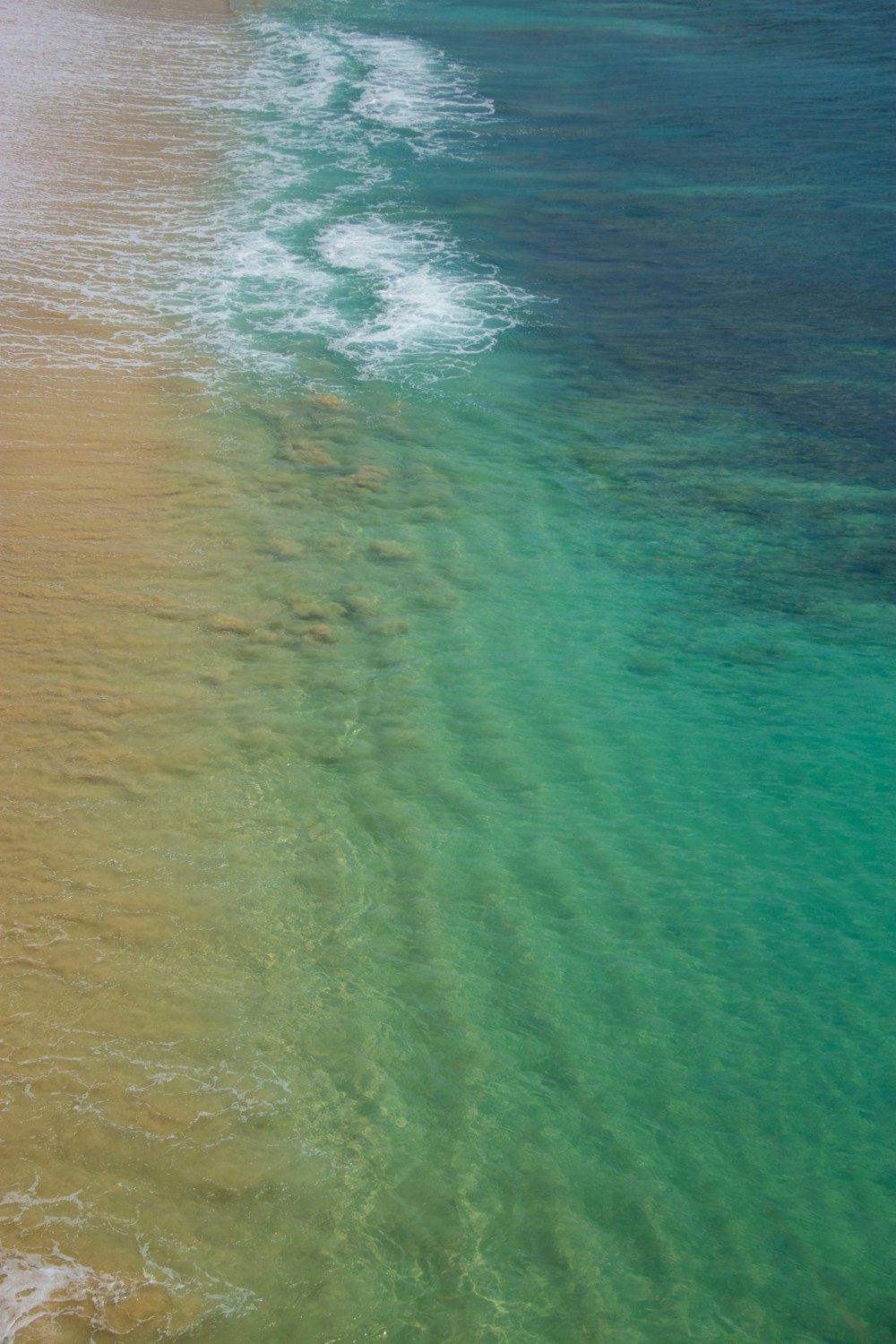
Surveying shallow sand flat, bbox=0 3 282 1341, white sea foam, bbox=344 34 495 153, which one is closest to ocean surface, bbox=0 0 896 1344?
shallow sand flat, bbox=0 3 282 1341

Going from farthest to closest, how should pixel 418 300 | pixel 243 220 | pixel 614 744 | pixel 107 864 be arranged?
1. pixel 243 220
2. pixel 418 300
3. pixel 614 744
4. pixel 107 864

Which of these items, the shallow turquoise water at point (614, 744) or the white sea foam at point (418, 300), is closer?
the shallow turquoise water at point (614, 744)

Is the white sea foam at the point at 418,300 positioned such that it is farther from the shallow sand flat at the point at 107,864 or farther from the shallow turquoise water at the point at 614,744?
the shallow sand flat at the point at 107,864

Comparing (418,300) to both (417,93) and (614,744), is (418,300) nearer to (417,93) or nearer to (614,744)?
(614,744)

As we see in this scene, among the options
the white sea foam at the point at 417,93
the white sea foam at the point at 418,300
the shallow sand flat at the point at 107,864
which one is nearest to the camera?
the shallow sand flat at the point at 107,864

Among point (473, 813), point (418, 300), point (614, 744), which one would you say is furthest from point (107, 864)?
point (418, 300)

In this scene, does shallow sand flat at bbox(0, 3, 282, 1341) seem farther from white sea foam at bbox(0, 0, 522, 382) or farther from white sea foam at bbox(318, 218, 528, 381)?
white sea foam at bbox(318, 218, 528, 381)

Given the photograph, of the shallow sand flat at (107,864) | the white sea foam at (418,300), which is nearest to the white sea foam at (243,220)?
the white sea foam at (418,300)
